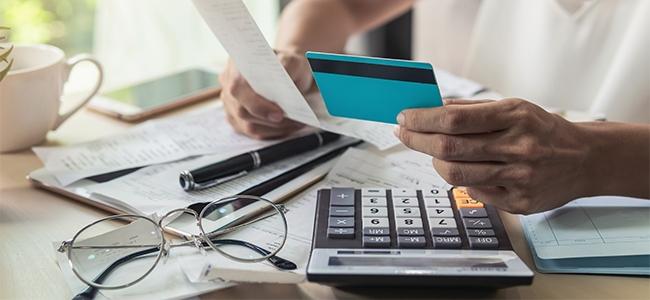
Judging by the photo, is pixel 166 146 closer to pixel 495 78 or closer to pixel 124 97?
pixel 124 97

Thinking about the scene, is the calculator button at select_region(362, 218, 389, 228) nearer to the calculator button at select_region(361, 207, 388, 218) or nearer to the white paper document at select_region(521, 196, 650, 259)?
the calculator button at select_region(361, 207, 388, 218)

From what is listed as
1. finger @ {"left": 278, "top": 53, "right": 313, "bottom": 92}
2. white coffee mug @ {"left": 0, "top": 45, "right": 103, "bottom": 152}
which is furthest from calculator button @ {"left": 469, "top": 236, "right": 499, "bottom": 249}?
white coffee mug @ {"left": 0, "top": 45, "right": 103, "bottom": 152}

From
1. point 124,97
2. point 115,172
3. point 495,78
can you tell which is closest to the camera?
point 115,172

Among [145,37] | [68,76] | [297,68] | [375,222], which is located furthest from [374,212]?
[145,37]

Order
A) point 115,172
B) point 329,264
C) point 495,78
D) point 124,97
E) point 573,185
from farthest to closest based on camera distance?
point 495,78, point 124,97, point 115,172, point 573,185, point 329,264

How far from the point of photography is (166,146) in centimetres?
90

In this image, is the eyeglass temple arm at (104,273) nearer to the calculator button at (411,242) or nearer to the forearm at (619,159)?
the calculator button at (411,242)

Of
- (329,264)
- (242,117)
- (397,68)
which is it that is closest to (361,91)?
(397,68)

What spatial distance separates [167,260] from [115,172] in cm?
22

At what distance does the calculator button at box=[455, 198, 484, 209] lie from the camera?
0.67 m

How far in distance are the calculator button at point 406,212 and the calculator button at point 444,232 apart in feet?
0.10

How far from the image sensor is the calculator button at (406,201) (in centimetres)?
67

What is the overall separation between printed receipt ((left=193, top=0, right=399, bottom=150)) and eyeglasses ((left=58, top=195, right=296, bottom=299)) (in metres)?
0.14

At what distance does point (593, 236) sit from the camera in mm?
655
